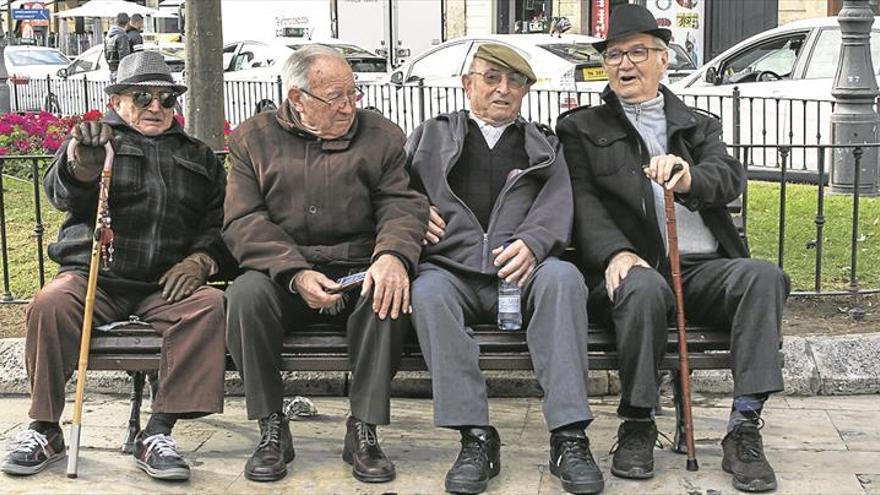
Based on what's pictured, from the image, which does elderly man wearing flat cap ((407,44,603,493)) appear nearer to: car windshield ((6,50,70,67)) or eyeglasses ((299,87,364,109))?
eyeglasses ((299,87,364,109))

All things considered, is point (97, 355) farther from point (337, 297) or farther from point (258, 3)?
point (258, 3)

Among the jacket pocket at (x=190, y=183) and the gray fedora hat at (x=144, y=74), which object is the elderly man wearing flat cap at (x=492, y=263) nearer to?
the jacket pocket at (x=190, y=183)

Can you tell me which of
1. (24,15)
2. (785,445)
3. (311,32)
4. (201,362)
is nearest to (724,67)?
(785,445)

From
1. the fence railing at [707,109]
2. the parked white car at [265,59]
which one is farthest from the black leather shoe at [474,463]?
the parked white car at [265,59]

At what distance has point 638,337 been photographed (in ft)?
15.6

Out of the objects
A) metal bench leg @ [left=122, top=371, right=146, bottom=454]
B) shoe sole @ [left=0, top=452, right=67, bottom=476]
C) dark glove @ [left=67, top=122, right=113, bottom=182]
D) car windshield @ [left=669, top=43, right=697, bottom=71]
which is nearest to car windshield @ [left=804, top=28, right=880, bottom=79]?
car windshield @ [left=669, top=43, right=697, bottom=71]

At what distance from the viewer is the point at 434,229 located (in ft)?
16.7

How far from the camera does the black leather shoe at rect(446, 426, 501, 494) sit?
183 inches

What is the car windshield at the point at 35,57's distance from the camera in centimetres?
2736

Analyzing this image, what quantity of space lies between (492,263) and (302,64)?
3.47 ft

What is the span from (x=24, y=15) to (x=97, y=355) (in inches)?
1641

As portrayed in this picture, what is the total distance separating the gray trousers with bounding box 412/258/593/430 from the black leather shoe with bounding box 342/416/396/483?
0.31 meters

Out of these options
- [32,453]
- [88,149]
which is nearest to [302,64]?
[88,149]

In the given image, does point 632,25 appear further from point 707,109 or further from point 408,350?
point 707,109
